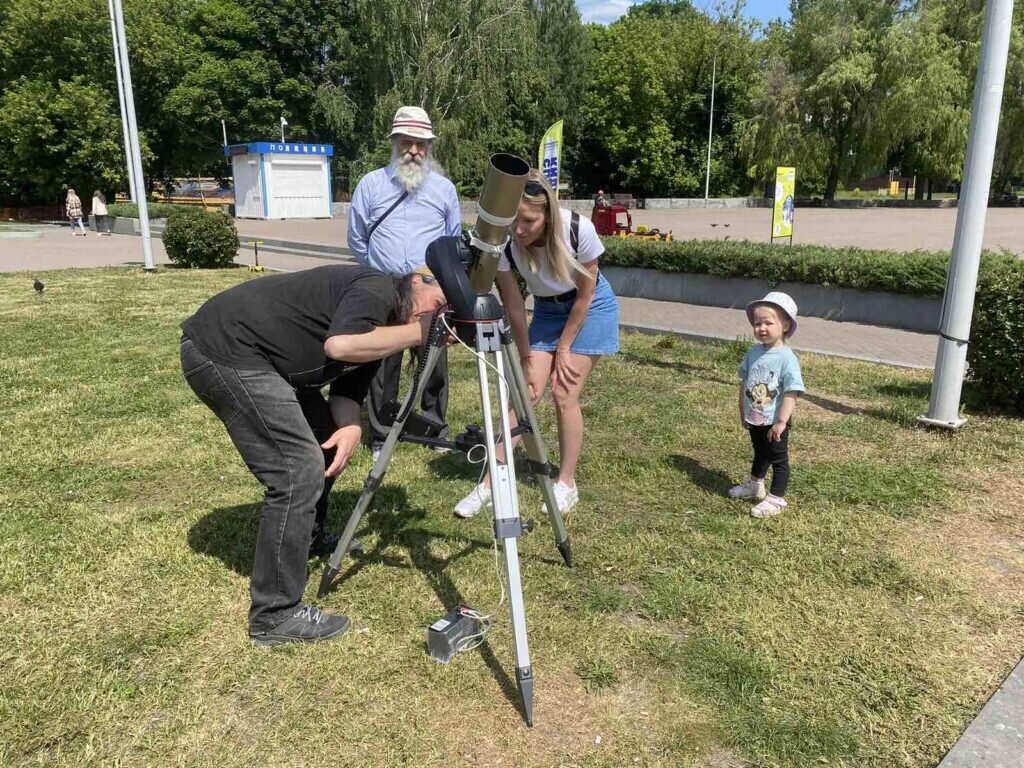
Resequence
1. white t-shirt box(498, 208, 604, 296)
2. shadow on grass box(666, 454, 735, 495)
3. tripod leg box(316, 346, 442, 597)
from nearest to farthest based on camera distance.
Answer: tripod leg box(316, 346, 442, 597) < white t-shirt box(498, 208, 604, 296) < shadow on grass box(666, 454, 735, 495)

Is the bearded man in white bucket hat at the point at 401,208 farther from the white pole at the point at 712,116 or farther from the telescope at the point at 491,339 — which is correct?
the white pole at the point at 712,116

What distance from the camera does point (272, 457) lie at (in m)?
2.67

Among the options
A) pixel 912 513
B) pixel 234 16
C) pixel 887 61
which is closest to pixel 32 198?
pixel 234 16

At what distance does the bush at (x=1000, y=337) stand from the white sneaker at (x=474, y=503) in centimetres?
378

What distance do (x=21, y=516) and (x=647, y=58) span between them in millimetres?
41195

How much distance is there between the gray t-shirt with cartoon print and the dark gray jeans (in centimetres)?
225

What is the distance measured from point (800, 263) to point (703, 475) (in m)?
5.87

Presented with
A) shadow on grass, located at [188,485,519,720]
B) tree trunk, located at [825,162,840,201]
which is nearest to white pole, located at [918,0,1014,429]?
shadow on grass, located at [188,485,519,720]

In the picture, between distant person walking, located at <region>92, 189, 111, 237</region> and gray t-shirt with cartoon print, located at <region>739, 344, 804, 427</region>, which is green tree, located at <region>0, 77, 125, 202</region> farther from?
gray t-shirt with cartoon print, located at <region>739, 344, 804, 427</region>

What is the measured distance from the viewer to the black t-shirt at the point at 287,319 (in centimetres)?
261

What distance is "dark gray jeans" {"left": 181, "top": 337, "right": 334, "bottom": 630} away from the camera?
2623 millimetres

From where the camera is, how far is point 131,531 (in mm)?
3705

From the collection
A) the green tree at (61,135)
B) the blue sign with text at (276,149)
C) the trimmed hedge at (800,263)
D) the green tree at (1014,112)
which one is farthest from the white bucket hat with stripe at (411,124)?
the green tree at (1014,112)

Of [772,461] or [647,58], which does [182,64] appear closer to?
[647,58]
